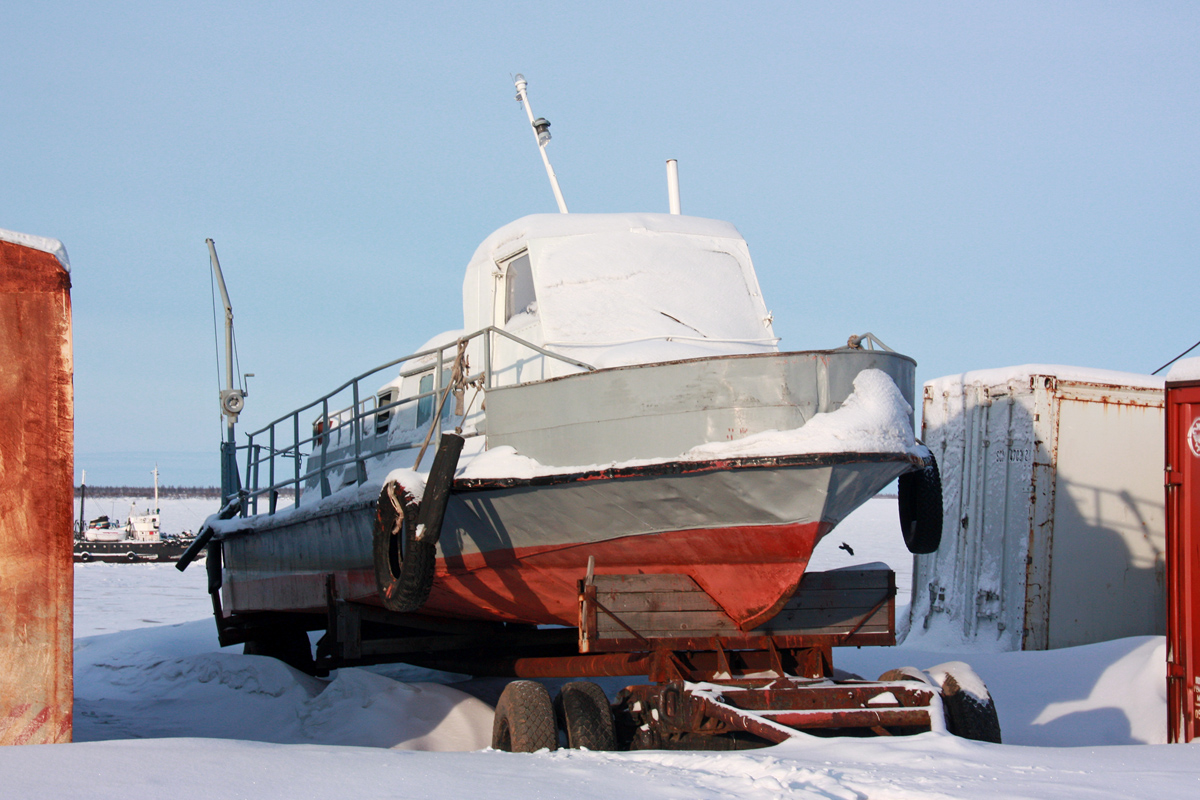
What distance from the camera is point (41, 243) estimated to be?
202 inches

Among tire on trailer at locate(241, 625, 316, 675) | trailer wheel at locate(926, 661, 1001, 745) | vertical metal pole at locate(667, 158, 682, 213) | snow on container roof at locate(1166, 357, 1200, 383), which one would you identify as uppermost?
vertical metal pole at locate(667, 158, 682, 213)

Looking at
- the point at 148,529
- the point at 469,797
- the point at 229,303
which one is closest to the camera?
the point at 469,797

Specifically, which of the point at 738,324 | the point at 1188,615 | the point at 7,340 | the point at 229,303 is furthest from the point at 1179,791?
the point at 229,303

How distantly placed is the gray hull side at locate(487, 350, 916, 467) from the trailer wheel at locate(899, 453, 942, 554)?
0.91 metres

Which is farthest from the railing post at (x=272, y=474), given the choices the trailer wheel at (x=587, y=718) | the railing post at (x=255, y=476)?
the trailer wheel at (x=587, y=718)

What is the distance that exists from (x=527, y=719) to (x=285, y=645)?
6.11 m

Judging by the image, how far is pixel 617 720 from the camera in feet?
18.5

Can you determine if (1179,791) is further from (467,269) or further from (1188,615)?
(467,269)

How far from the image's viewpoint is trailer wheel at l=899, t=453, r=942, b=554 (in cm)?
641

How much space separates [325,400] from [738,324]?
333cm

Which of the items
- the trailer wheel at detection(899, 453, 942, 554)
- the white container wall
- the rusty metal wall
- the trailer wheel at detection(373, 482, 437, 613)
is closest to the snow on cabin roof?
the rusty metal wall

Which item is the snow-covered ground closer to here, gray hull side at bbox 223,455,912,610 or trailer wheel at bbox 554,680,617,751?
trailer wheel at bbox 554,680,617,751

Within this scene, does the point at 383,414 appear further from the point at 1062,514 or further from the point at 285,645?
the point at 1062,514

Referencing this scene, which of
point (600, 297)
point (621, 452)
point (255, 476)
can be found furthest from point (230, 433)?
point (621, 452)
